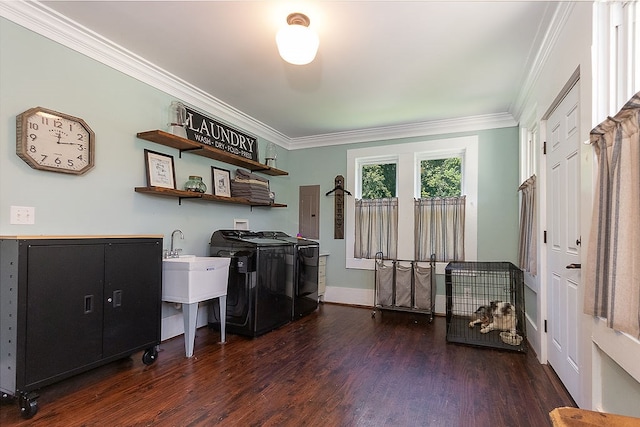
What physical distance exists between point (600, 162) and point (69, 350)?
3099 mm

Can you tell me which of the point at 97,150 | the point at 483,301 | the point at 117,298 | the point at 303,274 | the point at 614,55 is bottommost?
the point at 483,301

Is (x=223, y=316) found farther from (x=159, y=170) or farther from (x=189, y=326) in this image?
(x=159, y=170)

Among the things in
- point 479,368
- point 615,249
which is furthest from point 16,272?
point 479,368

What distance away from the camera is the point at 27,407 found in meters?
1.86

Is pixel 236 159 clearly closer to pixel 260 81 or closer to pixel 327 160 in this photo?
pixel 260 81

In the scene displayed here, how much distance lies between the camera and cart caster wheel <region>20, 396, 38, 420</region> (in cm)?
186

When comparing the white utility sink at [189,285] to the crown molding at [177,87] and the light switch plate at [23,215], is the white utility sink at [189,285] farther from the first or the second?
the crown molding at [177,87]

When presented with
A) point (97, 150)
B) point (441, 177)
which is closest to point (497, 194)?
point (441, 177)

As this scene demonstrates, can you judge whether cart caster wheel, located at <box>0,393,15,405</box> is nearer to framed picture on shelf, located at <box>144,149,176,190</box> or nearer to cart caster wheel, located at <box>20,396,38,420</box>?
cart caster wheel, located at <box>20,396,38,420</box>

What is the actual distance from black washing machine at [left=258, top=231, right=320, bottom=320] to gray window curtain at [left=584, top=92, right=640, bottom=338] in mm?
2844

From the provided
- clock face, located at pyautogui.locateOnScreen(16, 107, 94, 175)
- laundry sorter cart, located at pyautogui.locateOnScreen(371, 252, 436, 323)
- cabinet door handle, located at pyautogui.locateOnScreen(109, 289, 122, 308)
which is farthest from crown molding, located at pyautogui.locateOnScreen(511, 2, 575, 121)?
cabinet door handle, located at pyautogui.locateOnScreen(109, 289, 122, 308)

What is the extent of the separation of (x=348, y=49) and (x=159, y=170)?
1998 mm

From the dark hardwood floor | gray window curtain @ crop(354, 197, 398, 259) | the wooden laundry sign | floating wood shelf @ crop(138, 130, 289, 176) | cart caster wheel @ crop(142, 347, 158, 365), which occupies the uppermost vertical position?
the wooden laundry sign

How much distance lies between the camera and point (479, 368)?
2.64m
